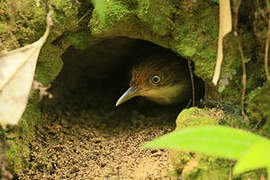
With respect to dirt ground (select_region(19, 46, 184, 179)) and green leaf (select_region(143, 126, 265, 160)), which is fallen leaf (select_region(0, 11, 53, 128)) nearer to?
dirt ground (select_region(19, 46, 184, 179))

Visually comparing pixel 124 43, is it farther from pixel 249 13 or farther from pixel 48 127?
pixel 249 13

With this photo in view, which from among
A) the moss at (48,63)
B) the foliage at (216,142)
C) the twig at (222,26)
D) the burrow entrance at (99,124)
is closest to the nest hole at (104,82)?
the burrow entrance at (99,124)

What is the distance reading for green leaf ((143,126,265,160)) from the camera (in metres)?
1.50

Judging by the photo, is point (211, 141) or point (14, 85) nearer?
point (211, 141)

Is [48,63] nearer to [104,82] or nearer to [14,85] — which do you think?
[14,85]

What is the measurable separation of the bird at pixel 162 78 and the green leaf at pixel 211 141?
208cm

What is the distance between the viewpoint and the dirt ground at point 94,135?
260cm

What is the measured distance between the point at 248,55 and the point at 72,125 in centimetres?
177

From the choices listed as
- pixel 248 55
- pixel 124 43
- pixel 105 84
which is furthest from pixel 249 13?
pixel 105 84

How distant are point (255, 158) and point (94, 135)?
2.12m

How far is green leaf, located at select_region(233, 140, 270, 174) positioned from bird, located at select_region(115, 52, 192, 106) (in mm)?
2238

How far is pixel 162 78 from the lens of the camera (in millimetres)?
3863

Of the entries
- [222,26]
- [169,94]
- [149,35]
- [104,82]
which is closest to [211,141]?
[222,26]

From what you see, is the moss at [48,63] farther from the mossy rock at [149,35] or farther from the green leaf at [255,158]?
the green leaf at [255,158]
